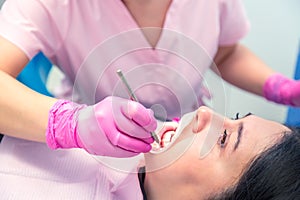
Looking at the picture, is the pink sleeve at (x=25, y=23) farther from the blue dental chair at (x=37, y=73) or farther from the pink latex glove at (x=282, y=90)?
the pink latex glove at (x=282, y=90)

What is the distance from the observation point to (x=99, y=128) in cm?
75

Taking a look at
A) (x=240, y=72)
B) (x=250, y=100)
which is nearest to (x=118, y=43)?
(x=240, y=72)

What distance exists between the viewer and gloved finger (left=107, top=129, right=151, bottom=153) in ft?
2.44

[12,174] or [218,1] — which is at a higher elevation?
[218,1]

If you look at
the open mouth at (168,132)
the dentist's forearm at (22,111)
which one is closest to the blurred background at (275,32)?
the open mouth at (168,132)

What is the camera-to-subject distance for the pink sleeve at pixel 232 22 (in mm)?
1102

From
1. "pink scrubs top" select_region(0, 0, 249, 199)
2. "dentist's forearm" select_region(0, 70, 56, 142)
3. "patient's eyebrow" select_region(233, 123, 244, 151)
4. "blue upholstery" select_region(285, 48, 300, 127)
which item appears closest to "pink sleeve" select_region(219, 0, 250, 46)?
"pink scrubs top" select_region(0, 0, 249, 199)

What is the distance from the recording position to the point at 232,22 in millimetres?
1137

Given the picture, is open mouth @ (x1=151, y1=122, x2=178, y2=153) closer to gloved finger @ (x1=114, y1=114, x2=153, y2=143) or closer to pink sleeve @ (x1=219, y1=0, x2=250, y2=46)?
gloved finger @ (x1=114, y1=114, x2=153, y2=143)

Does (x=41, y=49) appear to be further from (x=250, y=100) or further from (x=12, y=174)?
(x=250, y=100)

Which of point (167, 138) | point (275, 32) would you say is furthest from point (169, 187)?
point (275, 32)

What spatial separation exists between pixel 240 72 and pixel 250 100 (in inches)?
16.1

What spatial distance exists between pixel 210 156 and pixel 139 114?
0.17m

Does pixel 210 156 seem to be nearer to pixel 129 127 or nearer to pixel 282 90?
pixel 129 127
